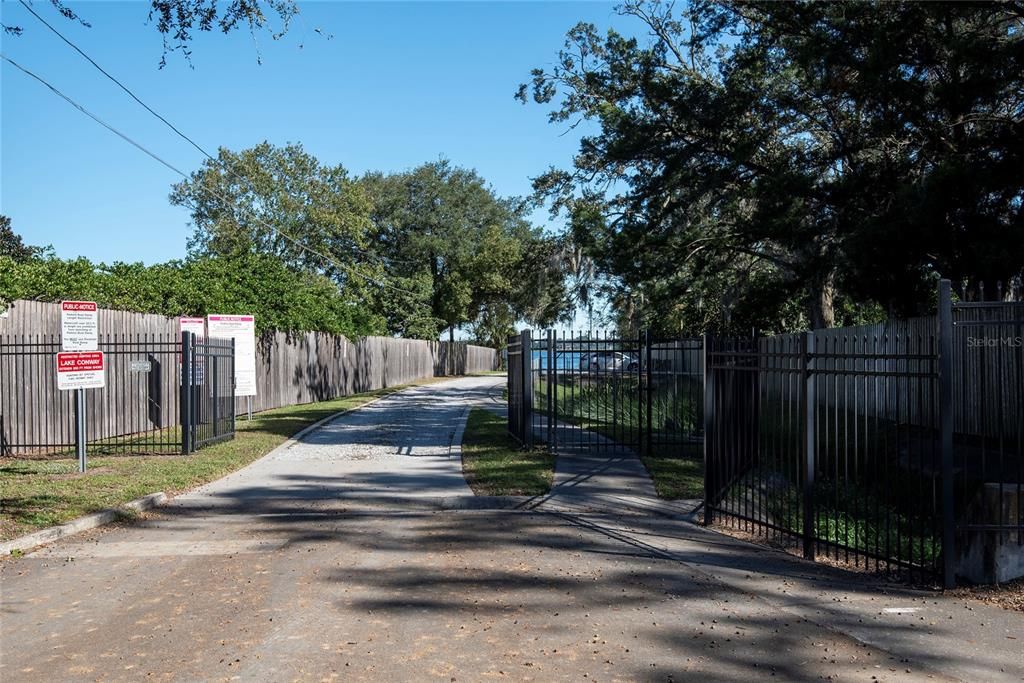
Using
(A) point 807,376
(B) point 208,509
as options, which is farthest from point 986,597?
Answer: (B) point 208,509

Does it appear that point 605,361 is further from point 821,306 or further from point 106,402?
point 821,306

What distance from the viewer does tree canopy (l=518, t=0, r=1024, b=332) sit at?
43.4ft

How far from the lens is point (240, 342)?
21359 millimetres

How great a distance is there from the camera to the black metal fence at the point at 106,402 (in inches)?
606

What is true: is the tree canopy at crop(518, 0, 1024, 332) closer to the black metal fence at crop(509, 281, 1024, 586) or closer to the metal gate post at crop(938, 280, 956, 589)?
the black metal fence at crop(509, 281, 1024, 586)

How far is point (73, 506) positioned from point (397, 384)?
3803 cm

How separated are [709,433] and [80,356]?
909 centimetres

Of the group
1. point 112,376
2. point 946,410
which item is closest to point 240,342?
point 112,376

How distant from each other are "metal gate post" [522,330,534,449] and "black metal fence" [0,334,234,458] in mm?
5674

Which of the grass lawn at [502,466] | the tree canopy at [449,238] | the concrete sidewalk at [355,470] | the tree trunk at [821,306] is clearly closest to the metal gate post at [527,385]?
the grass lawn at [502,466]

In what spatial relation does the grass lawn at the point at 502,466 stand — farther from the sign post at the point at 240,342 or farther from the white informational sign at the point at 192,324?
the white informational sign at the point at 192,324

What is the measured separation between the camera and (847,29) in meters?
15.1

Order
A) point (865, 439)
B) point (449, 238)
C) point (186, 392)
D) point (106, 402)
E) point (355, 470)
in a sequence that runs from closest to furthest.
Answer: point (865, 439) < point (355, 470) < point (186, 392) < point (106, 402) < point (449, 238)

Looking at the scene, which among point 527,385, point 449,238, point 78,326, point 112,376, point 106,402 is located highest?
point 449,238
